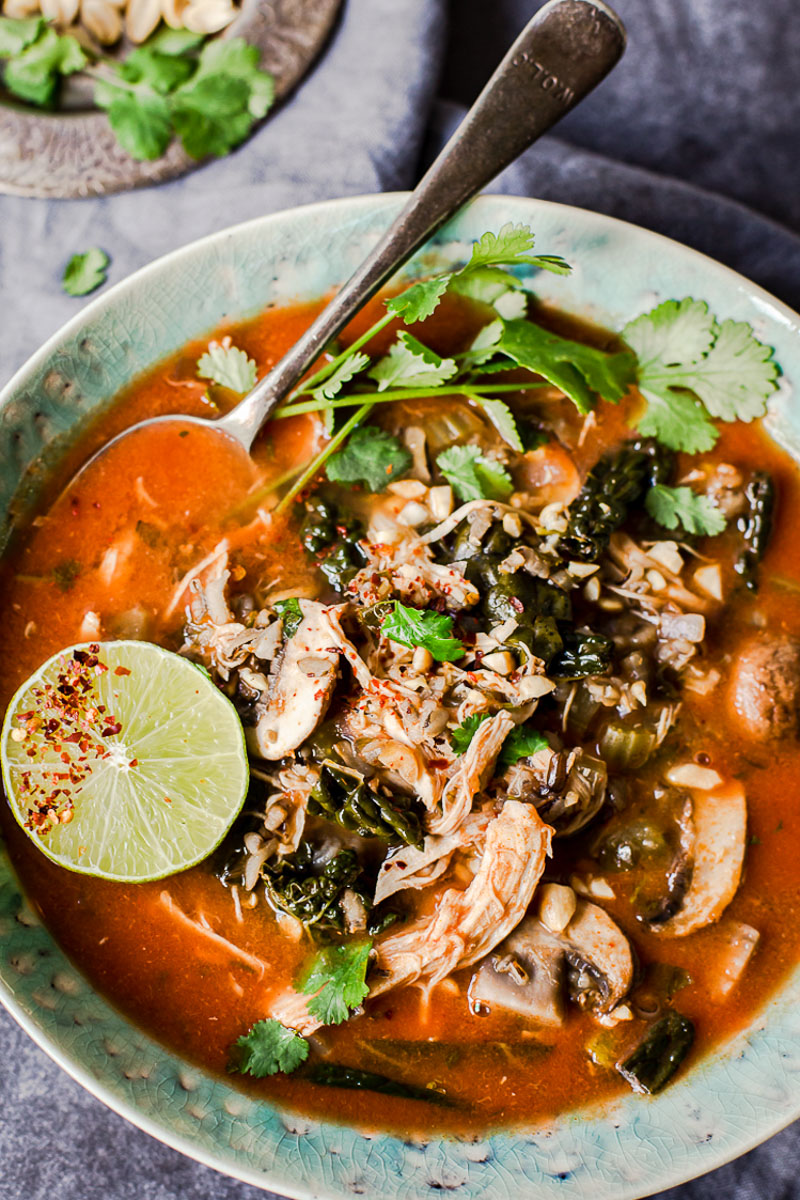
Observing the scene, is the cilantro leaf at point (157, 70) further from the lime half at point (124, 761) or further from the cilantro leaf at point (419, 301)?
the lime half at point (124, 761)

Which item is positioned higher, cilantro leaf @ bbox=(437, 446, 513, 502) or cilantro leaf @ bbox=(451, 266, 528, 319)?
cilantro leaf @ bbox=(451, 266, 528, 319)

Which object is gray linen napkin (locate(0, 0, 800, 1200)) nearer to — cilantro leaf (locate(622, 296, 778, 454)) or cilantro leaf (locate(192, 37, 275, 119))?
cilantro leaf (locate(192, 37, 275, 119))

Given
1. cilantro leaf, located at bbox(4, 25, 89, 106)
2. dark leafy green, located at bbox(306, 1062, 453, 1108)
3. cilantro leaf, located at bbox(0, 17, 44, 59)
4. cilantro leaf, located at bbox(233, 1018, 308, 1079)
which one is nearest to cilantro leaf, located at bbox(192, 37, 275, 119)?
cilantro leaf, located at bbox(4, 25, 89, 106)

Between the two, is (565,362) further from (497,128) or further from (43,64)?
(43,64)

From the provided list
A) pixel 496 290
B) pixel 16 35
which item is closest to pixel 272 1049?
pixel 496 290

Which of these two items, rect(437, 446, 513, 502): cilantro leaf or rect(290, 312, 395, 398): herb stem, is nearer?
rect(290, 312, 395, 398): herb stem

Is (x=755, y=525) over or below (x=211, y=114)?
over
